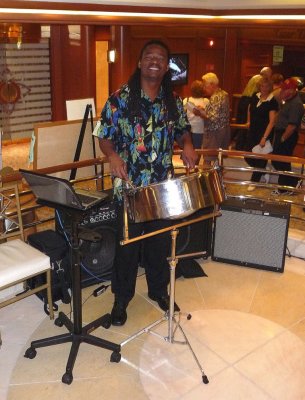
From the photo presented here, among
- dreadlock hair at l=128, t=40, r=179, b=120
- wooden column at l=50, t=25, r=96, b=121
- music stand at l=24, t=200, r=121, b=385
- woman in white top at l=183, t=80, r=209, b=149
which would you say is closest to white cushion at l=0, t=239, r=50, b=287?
music stand at l=24, t=200, r=121, b=385

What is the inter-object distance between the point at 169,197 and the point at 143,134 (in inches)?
22.8

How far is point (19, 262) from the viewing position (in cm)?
255

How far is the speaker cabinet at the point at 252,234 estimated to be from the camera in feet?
11.0

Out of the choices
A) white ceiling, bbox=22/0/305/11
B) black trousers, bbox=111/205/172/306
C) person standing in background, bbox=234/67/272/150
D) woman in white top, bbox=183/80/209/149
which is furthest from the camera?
person standing in background, bbox=234/67/272/150

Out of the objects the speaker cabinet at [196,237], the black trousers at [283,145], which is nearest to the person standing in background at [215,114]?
the black trousers at [283,145]

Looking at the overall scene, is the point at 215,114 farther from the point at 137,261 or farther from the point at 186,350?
the point at 186,350

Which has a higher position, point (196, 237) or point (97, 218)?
point (97, 218)

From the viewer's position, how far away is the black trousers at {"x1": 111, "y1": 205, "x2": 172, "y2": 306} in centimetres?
269

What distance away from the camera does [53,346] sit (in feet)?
8.59

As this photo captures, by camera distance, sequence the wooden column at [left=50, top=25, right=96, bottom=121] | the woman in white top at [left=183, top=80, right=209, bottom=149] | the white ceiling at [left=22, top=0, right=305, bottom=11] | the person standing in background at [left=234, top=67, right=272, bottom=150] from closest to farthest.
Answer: the white ceiling at [left=22, top=0, right=305, bottom=11] → the woman in white top at [left=183, top=80, right=209, bottom=149] → the person standing in background at [left=234, top=67, right=272, bottom=150] → the wooden column at [left=50, top=25, right=96, bottom=121]

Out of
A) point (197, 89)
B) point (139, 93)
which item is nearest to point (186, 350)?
point (139, 93)

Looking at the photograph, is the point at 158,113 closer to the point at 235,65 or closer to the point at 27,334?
the point at 27,334

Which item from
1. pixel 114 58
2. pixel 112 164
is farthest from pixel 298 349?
pixel 114 58

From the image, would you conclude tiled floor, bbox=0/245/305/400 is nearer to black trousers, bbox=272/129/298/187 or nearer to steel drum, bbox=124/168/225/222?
steel drum, bbox=124/168/225/222
